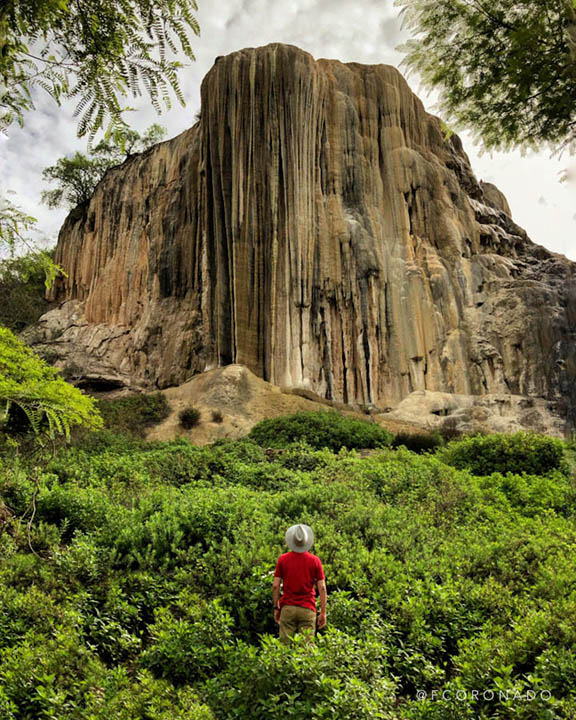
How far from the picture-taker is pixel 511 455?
12.3 meters

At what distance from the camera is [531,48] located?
18.0ft

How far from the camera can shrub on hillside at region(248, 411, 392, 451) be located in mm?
17453

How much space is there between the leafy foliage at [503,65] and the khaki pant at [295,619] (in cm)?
527

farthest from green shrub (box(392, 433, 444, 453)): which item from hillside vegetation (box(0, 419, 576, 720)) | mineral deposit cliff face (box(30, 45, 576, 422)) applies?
mineral deposit cliff face (box(30, 45, 576, 422))

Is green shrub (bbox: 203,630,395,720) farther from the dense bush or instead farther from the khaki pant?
the dense bush

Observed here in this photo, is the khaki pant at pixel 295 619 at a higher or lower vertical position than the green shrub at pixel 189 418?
lower

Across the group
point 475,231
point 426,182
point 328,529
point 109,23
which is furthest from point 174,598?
point 475,231

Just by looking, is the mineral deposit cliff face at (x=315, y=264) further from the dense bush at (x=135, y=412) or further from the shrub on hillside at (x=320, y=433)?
the shrub on hillside at (x=320, y=433)

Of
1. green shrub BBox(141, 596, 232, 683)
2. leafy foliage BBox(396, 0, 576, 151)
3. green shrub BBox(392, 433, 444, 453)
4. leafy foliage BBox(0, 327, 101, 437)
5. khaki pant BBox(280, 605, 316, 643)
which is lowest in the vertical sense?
green shrub BBox(141, 596, 232, 683)

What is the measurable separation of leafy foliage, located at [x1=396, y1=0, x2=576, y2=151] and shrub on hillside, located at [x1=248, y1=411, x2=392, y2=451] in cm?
1195

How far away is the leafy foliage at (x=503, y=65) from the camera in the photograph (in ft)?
17.8

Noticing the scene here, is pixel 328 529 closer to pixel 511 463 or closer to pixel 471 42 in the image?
pixel 471 42

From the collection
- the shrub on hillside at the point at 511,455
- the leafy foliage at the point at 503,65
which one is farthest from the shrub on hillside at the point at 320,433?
the leafy foliage at the point at 503,65

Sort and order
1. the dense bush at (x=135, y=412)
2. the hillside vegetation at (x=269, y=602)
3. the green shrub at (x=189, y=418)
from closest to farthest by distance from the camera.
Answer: the hillside vegetation at (x=269, y=602)
the dense bush at (x=135, y=412)
the green shrub at (x=189, y=418)
